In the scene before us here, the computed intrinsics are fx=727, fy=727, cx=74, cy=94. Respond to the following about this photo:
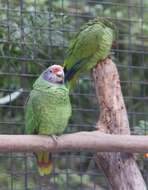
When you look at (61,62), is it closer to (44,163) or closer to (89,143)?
(44,163)

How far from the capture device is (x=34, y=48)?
→ 2.92 meters

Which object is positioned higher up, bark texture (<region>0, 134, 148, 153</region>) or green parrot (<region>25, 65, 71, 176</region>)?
green parrot (<region>25, 65, 71, 176</region>)

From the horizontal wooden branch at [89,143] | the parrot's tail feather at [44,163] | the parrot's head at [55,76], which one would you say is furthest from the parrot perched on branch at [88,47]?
the horizontal wooden branch at [89,143]

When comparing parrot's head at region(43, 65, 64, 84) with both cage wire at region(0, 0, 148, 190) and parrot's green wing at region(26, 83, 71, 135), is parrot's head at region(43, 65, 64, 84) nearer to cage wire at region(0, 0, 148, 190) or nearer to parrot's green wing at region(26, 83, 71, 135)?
parrot's green wing at region(26, 83, 71, 135)

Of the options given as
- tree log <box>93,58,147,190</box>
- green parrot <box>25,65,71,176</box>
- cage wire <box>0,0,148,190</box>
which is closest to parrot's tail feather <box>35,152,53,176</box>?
green parrot <box>25,65,71,176</box>

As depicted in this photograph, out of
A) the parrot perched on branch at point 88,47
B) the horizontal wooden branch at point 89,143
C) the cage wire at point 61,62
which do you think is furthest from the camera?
the cage wire at point 61,62

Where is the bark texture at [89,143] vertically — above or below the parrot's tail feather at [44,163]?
above

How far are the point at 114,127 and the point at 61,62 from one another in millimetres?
935

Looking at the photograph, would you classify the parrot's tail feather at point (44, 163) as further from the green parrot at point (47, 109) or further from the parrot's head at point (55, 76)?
the parrot's head at point (55, 76)

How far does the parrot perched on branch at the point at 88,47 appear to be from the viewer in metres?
2.51

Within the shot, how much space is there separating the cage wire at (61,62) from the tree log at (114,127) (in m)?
0.77

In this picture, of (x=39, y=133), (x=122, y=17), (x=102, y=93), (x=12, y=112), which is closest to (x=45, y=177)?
(x=39, y=133)

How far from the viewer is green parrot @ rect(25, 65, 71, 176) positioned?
2109mm

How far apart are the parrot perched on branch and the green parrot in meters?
0.33
